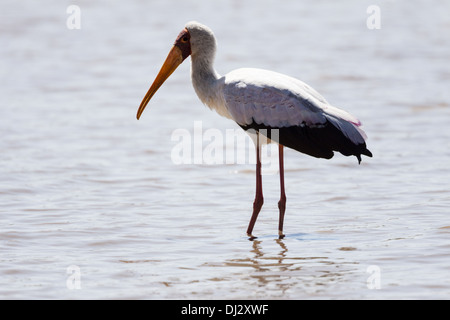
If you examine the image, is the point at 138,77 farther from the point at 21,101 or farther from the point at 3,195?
the point at 3,195

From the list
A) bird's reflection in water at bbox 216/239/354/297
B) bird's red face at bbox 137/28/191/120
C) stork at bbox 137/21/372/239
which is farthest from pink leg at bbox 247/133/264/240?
bird's red face at bbox 137/28/191/120

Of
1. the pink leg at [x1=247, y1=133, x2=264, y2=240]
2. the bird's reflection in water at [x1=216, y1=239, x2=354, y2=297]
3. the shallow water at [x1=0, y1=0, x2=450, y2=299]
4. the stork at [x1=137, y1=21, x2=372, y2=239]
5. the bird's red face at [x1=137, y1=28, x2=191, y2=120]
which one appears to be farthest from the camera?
the bird's red face at [x1=137, y1=28, x2=191, y2=120]

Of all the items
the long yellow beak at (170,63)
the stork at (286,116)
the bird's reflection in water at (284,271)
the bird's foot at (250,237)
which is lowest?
the bird's reflection in water at (284,271)

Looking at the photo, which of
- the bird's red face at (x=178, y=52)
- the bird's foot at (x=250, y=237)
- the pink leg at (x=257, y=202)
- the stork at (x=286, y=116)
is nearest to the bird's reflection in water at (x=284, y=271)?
the bird's foot at (x=250, y=237)

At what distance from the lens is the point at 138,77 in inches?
674

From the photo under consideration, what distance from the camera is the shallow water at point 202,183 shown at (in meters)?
7.08

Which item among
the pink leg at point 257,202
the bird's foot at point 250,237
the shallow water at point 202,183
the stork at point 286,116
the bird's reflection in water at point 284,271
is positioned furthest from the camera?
the pink leg at point 257,202

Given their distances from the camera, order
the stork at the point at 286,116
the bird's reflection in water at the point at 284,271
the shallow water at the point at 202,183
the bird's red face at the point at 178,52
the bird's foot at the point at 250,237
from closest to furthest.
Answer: the bird's reflection in water at the point at 284,271, the shallow water at the point at 202,183, the stork at the point at 286,116, the bird's foot at the point at 250,237, the bird's red face at the point at 178,52

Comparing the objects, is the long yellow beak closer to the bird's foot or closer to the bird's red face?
the bird's red face

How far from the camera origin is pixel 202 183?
10.3 meters

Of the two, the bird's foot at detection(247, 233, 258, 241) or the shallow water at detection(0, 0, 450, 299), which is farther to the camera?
the bird's foot at detection(247, 233, 258, 241)

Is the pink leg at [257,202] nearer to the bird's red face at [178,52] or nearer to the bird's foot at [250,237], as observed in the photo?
the bird's foot at [250,237]

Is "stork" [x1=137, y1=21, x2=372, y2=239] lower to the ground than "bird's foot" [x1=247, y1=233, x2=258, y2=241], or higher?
A: higher

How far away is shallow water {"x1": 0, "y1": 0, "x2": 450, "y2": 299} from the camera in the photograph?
7.08 m
